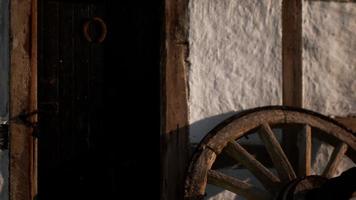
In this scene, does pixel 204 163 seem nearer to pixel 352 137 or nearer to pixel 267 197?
pixel 267 197

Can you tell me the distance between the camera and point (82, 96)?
12.7ft

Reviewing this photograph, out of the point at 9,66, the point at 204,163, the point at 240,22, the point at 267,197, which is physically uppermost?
the point at 240,22

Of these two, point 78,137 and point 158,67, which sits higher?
point 158,67

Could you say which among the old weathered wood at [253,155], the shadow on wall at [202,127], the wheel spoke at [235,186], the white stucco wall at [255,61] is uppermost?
the white stucco wall at [255,61]

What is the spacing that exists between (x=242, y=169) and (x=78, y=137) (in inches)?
49.8

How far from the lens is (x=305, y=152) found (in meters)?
3.66

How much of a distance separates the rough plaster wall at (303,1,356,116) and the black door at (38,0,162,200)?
1176 millimetres

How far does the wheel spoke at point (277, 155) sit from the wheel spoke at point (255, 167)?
69mm

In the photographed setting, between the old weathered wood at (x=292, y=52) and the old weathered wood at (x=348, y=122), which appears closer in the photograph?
the old weathered wood at (x=292, y=52)

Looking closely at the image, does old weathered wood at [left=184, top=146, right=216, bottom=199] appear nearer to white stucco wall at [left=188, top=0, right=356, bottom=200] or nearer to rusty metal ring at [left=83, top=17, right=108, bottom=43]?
white stucco wall at [left=188, top=0, right=356, bottom=200]

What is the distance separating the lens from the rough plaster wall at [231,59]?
3.77m

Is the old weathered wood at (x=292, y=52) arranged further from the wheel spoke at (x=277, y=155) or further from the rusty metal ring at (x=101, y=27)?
the rusty metal ring at (x=101, y=27)

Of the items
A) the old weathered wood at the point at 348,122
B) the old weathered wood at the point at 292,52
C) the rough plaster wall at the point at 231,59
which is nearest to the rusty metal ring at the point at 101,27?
the rough plaster wall at the point at 231,59

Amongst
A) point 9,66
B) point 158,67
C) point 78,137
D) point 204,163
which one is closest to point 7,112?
point 9,66
